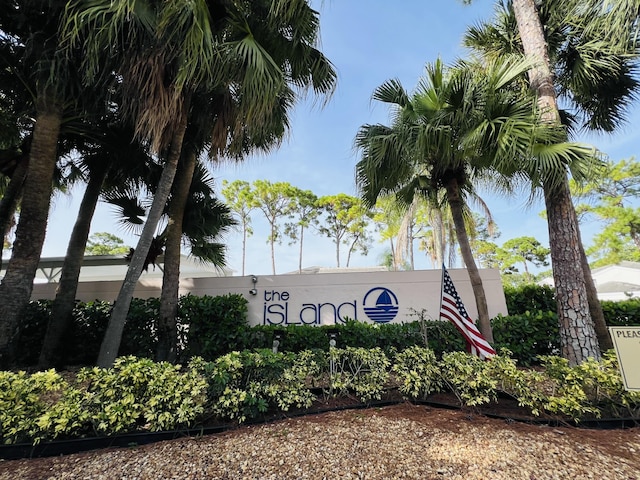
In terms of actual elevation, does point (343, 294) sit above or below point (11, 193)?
below

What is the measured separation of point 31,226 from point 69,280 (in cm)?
151

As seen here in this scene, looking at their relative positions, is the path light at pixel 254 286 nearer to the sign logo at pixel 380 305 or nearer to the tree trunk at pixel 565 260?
the sign logo at pixel 380 305

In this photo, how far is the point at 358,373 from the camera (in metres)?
3.90

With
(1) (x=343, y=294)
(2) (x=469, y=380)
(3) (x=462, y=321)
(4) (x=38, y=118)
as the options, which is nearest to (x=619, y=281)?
(3) (x=462, y=321)

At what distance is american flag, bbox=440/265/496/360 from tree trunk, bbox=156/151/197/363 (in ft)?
16.8

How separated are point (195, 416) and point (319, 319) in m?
4.59

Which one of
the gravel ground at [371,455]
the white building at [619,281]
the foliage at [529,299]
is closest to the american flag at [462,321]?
the gravel ground at [371,455]

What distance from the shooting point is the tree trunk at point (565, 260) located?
→ 4.00 metres

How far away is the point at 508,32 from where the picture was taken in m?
6.23

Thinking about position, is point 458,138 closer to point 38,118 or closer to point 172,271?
point 172,271

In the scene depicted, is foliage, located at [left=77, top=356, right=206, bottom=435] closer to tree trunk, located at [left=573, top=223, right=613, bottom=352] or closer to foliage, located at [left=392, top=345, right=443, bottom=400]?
foliage, located at [left=392, top=345, right=443, bottom=400]

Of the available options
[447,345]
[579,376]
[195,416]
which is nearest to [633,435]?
[579,376]

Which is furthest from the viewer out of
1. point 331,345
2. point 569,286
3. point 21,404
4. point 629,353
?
point 331,345

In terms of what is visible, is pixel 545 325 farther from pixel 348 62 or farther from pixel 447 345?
pixel 348 62
